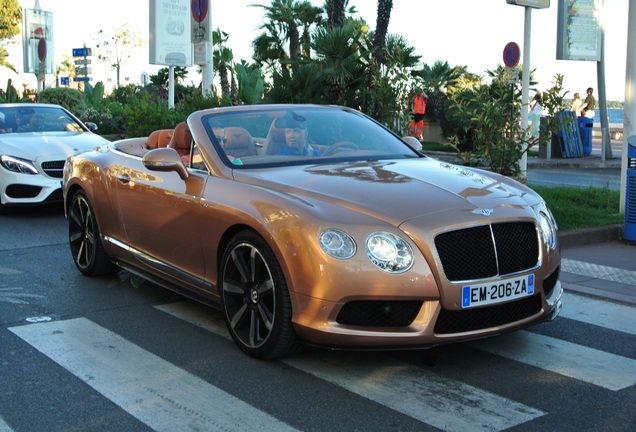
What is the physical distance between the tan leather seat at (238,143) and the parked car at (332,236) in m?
0.01

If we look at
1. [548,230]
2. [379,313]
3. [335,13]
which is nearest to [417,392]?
[379,313]

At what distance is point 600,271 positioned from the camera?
7203 millimetres

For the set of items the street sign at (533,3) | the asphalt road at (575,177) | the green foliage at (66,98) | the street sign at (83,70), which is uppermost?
the street sign at (83,70)

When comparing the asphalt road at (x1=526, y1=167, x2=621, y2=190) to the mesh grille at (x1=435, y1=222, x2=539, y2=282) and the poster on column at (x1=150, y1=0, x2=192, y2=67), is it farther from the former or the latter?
the mesh grille at (x1=435, y1=222, x2=539, y2=282)

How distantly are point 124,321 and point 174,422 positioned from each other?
76.5 inches

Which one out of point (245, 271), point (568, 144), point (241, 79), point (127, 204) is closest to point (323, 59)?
point (241, 79)

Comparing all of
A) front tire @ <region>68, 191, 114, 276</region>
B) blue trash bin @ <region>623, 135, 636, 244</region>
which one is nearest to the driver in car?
front tire @ <region>68, 191, 114, 276</region>

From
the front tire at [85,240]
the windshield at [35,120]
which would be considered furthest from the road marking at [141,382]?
the windshield at [35,120]

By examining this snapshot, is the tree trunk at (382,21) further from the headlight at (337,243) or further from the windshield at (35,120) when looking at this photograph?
the headlight at (337,243)

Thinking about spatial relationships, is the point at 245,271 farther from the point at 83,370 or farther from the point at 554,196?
the point at 554,196

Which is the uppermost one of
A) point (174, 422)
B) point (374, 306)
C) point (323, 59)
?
point (323, 59)

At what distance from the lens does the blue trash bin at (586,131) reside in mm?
22086

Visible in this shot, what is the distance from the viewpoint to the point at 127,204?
6102 mm

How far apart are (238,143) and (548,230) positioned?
2.15 meters
